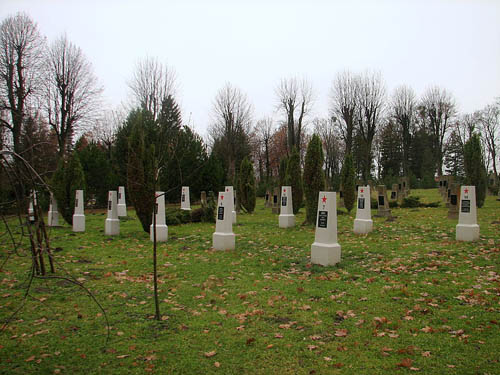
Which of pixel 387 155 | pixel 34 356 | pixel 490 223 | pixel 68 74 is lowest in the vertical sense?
pixel 34 356

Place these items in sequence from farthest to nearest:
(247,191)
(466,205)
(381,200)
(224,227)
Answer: (247,191) < (381,200) < (224,227) < (466,205)

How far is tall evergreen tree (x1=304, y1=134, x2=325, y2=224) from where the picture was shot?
535 inches

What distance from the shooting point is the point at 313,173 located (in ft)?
44.7

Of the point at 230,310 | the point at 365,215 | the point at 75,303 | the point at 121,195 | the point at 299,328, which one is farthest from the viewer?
the point at 121,195

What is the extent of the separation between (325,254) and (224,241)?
316cm

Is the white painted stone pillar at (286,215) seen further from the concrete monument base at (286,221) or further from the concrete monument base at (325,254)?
the concrete monument base at (325,254)

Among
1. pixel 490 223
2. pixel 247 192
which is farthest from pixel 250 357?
pixel 247 192

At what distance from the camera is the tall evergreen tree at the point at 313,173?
44.6 feet

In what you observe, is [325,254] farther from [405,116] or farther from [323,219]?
[405,116]

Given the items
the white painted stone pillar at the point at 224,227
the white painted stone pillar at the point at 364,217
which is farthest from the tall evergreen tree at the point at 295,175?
the white painted stone pillar at the point at 224,227

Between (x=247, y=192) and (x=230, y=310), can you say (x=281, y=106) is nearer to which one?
(x=247, y=192)

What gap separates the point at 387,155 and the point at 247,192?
37.8 m

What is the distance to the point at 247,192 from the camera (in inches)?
843

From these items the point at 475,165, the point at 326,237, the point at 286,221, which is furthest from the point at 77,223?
the point at 475,165
